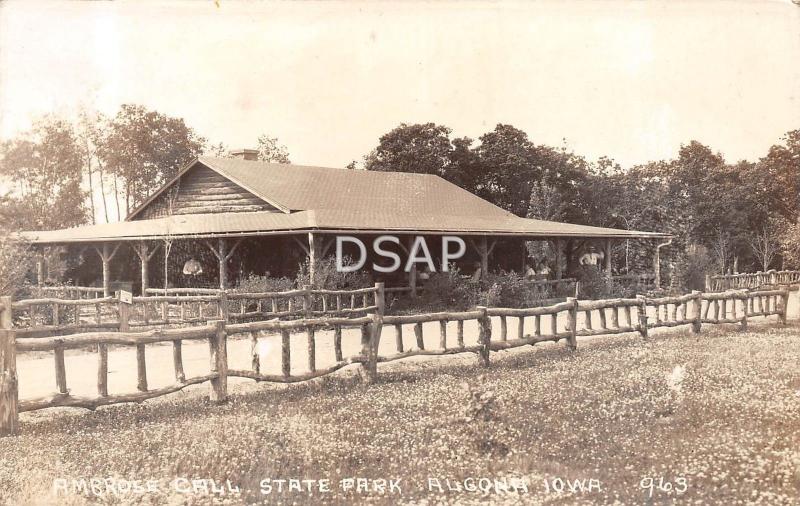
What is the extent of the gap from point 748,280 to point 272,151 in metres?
34.2

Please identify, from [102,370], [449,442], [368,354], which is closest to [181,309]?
[368,354]

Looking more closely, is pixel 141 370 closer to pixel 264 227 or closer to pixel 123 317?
pixel 123 317

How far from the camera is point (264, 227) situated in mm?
19125

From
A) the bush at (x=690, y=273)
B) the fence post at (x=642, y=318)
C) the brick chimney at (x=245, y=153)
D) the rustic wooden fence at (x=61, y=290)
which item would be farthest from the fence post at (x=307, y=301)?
the bush at (x=690, y=273)

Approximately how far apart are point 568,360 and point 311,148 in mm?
8732

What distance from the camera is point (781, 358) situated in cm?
1089

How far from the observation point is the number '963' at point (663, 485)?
5711 mm

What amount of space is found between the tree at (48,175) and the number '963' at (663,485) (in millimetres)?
26663

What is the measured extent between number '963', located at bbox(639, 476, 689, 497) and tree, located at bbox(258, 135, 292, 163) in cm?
4711

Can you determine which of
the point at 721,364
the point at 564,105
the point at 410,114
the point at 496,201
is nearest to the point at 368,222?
the point at 410,114

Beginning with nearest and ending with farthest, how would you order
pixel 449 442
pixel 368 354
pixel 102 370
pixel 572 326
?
pixel 449 442 < pixel 102 370 < pixel 368 354 < pixel 572 326

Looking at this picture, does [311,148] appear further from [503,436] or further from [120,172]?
[120,172]

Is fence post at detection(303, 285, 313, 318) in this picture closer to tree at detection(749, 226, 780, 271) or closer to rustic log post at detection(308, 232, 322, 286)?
rustic log post at detection(308, 232, 322, 286)

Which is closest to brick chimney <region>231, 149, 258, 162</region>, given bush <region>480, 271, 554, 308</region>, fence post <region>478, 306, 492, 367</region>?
bush <region>480, 271, 554, 308</region>
